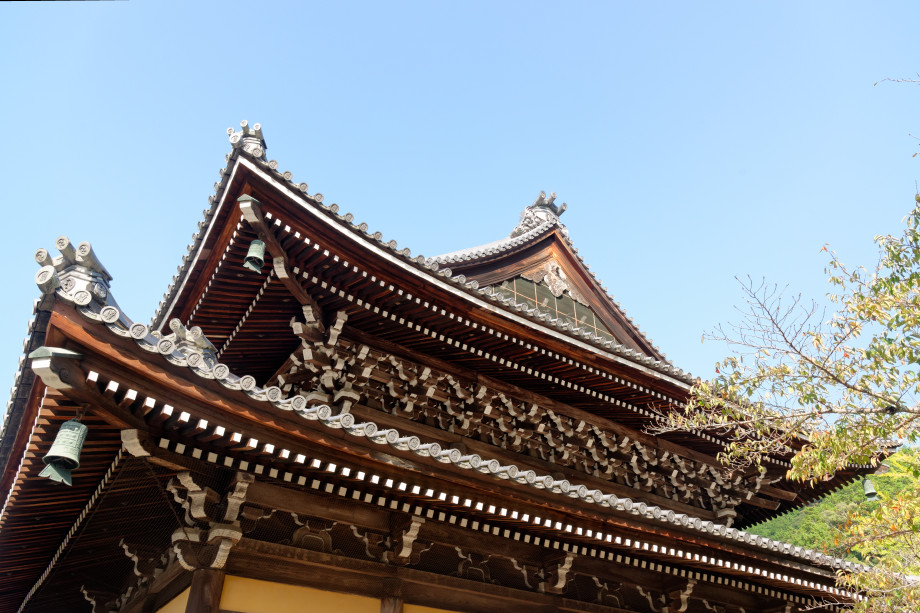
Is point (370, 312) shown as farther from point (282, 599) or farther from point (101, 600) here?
point (101, 600)

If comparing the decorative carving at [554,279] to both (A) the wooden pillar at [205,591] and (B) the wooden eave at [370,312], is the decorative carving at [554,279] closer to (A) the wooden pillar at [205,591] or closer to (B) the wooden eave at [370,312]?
(B) the wooden eave at [370,312]

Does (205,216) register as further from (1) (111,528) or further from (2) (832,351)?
(2) (832,351)

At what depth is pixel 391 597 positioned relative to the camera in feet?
19.8

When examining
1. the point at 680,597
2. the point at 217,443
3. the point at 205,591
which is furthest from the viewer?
the point at 680,597

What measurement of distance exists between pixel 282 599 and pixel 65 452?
249 cm

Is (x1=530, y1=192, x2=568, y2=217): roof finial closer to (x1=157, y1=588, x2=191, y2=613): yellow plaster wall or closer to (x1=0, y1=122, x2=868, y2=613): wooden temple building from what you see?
(x1=0, y1=122, x2=868, y2=613): wooden temple building

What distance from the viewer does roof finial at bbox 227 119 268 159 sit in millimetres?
6531

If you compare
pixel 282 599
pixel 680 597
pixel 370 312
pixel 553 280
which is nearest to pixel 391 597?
pixel 282 599

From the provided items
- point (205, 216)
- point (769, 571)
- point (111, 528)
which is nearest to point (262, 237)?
point (205, 216)

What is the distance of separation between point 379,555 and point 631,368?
4800mm

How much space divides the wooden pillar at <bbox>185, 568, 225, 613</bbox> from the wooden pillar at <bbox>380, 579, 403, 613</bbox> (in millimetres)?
1587

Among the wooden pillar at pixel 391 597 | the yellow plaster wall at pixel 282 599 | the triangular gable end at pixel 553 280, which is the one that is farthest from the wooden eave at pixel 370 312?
the yellow plaster wall at pixel 282 599

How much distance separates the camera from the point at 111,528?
6.25m

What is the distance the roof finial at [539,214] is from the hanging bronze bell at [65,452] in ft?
32.6
